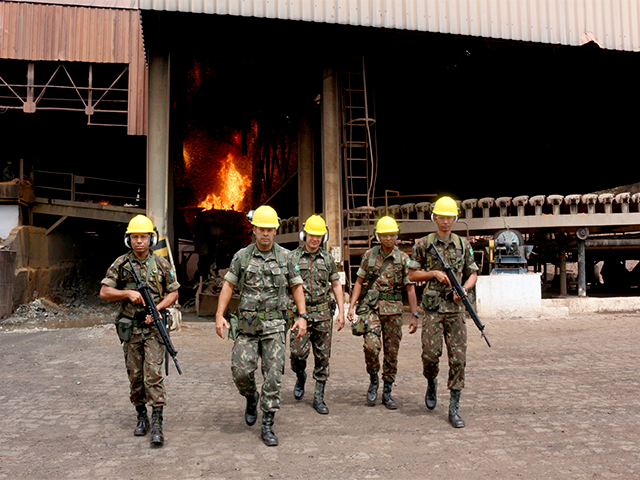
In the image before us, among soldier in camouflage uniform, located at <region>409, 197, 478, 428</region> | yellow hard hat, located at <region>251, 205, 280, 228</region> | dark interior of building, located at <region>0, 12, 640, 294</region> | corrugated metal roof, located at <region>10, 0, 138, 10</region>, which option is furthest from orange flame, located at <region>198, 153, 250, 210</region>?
yellow hard hat, located at <region>251, 205, 280, 228</region>

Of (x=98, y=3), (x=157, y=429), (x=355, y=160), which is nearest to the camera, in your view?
(x=157, y=429)

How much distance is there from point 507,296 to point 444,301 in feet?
25.0

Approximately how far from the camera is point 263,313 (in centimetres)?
444

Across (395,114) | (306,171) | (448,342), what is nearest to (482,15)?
(306,171)

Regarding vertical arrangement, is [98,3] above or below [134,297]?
above

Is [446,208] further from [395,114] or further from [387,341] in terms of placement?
[395,114]

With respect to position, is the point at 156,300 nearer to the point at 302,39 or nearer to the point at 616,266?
the point at 302,39

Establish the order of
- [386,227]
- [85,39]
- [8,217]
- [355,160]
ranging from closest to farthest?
[386,227], [355,160], [85,39], [8,217]

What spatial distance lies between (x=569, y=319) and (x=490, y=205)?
3723mm

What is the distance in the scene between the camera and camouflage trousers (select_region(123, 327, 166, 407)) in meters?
4.30

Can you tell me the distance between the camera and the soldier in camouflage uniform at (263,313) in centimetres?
434

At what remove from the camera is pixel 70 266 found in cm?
1805

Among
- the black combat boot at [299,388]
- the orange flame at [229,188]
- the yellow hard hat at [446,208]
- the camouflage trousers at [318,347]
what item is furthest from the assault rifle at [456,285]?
the orange flame at [229,188]

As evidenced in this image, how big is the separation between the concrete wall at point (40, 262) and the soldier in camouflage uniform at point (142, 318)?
1118 cm
